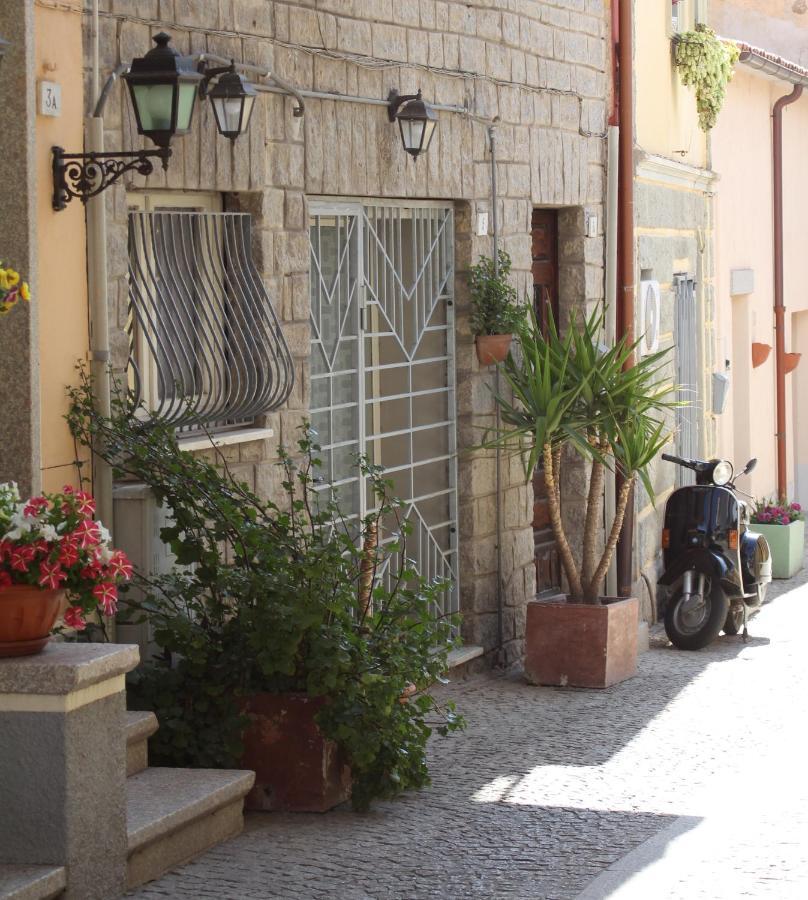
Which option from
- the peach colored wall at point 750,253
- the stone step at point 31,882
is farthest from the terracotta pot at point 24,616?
the peach colored wall at point 750,253

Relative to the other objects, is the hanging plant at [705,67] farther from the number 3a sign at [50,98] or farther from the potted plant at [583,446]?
the number 3a sign at [50,98]

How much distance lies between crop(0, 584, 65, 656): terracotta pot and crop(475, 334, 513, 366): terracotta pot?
15.3 feet

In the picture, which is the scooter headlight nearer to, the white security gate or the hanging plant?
the white security gate

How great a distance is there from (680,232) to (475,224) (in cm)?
416

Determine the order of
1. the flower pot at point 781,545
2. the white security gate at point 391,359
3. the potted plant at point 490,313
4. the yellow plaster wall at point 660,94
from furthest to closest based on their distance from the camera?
the flower pot at point 781,545 < the yellow plaster wall at point 660,94 < the potted plant at point 490,313 < the white security gate at point 391,359

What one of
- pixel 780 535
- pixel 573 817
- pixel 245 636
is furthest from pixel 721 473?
pixel 245 636

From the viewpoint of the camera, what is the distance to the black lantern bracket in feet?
20.4

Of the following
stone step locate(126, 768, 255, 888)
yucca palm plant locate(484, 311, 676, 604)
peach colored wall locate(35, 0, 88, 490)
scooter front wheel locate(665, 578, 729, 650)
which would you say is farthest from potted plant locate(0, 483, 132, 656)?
scooter front wheel locate(665, 578, 729, 650)

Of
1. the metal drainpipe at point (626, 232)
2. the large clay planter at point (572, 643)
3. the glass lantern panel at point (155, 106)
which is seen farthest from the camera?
the metal drainpipe at point (626, 232)

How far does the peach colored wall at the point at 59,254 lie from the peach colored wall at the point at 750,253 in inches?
365

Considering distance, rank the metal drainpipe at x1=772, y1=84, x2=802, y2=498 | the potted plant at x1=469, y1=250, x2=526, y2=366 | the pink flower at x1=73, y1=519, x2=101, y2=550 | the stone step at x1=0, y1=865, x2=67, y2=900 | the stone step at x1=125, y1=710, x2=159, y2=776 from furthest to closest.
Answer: the metal drainpipe at x1=772, y1=84, x2=802, y2=498 < the potted plant at x1=469, y1=250, x2=526, y2=366 < the stone step at x1=125, y1=710, x2=159, y2=776 < the pink flower at x1=73, y1=519, x2=101, y2=550 < the stone step at x1=0, y1=865, x2=67, y2=900

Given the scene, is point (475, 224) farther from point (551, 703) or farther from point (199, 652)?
point (199, 652)

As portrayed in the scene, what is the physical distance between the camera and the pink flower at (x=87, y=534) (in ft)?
16.8

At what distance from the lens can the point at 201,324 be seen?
24.1ft
